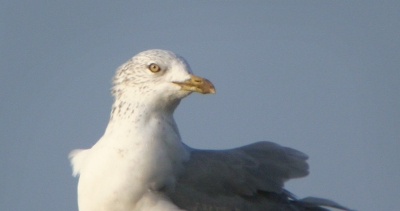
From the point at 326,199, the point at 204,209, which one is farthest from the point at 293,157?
the point at 204,209

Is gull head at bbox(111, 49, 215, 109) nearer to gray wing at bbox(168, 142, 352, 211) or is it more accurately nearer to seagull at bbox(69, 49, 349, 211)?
seagull at bbox(69, 49, 349, 211)

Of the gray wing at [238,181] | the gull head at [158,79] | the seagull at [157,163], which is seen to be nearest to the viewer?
the seagull at [157,163]

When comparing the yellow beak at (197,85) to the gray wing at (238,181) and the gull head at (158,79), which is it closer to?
the gull head at (158,79)

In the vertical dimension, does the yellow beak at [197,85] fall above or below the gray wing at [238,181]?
A: above

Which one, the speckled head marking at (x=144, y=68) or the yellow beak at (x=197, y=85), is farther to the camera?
the speckled head marking at (x=144, y=68)

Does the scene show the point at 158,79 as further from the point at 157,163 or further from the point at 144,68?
the point at 157,163

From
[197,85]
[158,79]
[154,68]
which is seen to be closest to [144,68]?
[154,68]

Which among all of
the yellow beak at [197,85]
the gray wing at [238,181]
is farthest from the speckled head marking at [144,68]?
the gray wing at [238,181]

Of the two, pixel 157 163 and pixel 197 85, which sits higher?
pixel 197 85
